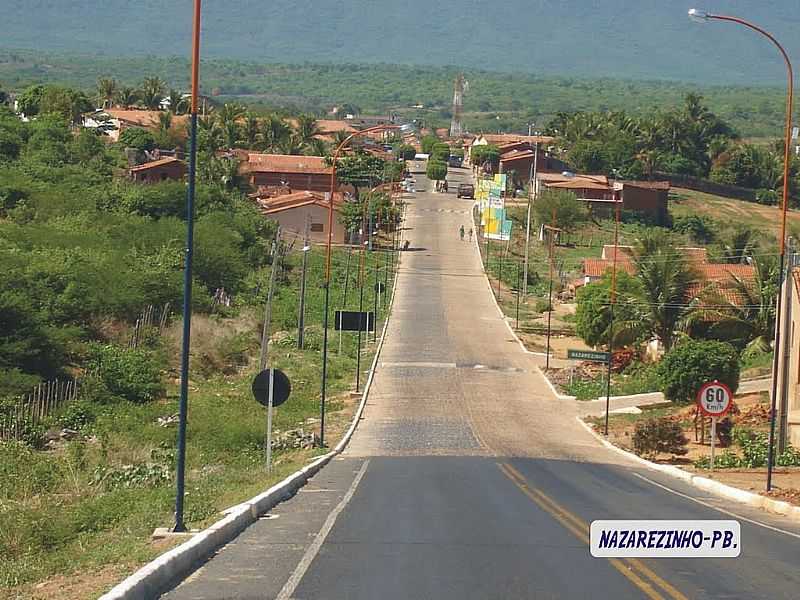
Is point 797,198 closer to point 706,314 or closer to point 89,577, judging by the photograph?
point 706,314

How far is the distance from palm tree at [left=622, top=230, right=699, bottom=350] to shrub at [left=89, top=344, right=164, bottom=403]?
71.3ft

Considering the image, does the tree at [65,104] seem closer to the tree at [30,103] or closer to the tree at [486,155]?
the tree at [30,103]

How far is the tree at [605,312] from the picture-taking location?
5759cm

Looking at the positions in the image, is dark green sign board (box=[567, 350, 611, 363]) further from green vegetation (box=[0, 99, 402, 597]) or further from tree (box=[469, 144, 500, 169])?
tree (box=[469, 144, 500, 169])

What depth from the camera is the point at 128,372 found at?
45.6 meters

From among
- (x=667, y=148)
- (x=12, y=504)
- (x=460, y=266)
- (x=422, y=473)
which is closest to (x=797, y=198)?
(x=667, y=148)

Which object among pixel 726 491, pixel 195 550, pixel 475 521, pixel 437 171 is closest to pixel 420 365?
pixel 726 491

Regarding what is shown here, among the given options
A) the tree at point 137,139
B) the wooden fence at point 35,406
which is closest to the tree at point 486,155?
the tree at point 137,139

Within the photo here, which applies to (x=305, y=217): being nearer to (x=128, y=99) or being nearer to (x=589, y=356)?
(x=589, y=356)

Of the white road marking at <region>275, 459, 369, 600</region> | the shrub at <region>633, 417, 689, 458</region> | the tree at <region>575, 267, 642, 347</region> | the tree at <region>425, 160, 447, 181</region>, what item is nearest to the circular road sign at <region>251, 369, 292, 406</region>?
the white road marking at <region>275, 459, 369, 600</region>

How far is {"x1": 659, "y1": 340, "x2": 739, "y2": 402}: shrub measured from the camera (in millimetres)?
44031

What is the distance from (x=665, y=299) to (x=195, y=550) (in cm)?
4439

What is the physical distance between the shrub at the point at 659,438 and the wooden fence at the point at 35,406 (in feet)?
58.2

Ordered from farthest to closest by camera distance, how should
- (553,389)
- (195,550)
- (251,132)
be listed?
(251,132) < (553,389) < (195,550)
